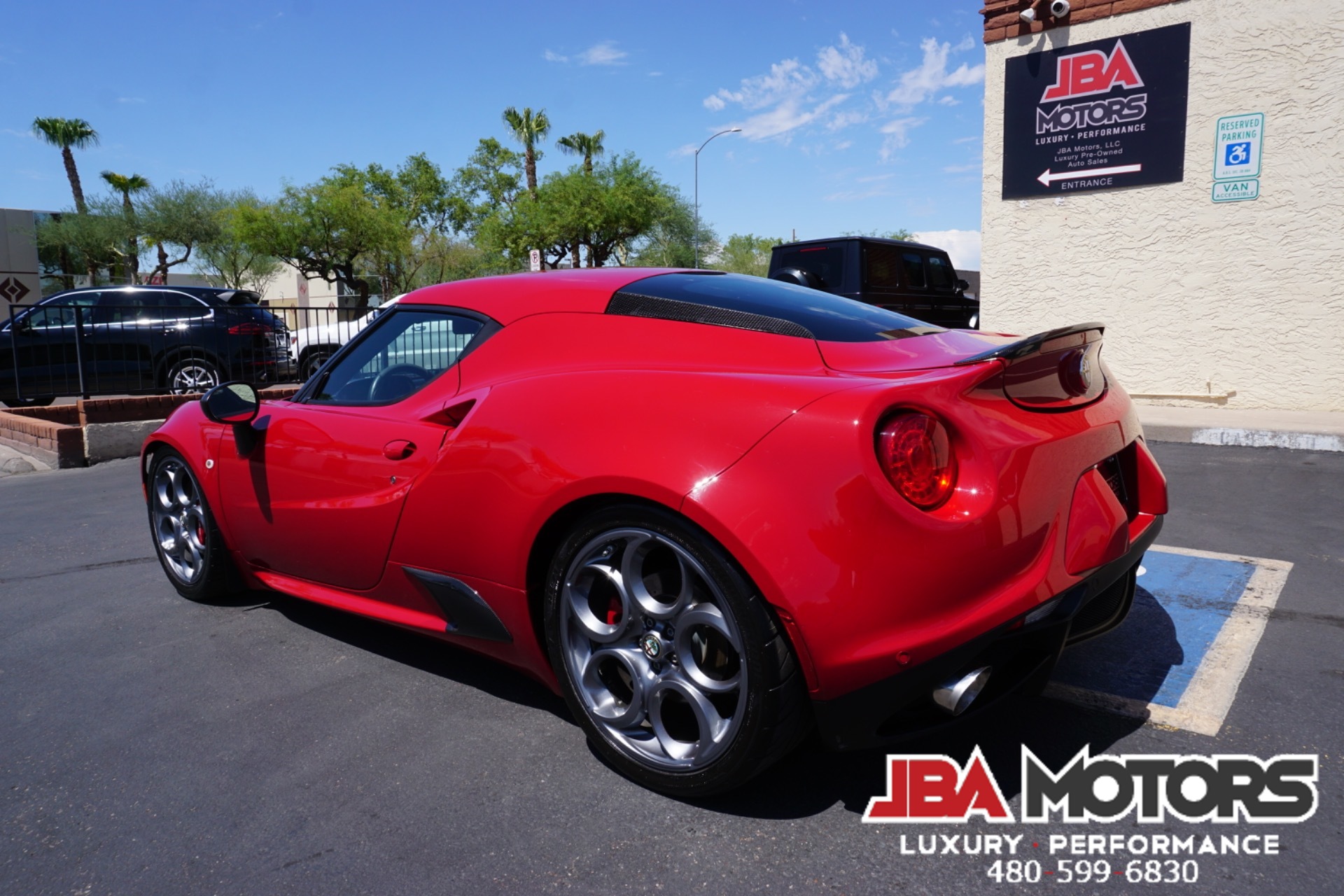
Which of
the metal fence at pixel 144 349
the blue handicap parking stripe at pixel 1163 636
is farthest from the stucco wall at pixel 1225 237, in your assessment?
the metal fence at pixel 144 349

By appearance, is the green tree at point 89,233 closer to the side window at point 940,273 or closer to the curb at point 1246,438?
the side window at point 940,273

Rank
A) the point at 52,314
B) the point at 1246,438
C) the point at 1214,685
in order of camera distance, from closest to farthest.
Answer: the point at 1214,685 → the point at 1246,438 → the point at 52,314

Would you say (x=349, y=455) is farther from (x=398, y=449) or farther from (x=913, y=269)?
(x=913, y=269)

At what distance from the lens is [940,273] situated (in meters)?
11.8

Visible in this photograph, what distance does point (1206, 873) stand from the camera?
6.30ft

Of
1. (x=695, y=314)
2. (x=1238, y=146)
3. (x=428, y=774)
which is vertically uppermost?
(x=1238, y=146)

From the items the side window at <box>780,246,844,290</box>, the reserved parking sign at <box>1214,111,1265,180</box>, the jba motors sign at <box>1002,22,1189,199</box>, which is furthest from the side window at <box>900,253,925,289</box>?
the reserved parking sign at <box>1214,111,1265,180</box>

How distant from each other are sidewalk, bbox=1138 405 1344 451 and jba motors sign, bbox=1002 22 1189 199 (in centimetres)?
275

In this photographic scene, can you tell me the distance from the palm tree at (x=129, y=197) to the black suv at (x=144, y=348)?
3791 cm

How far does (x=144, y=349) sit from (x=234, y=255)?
1562 inches

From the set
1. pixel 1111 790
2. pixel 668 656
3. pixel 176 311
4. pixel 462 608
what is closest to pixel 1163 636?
pixel 1111 790

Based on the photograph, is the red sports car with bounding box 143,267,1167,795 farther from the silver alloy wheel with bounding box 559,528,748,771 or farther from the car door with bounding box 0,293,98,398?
the car door with bounding box 0,293,98,398

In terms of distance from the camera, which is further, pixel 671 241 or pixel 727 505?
pixel 671 241

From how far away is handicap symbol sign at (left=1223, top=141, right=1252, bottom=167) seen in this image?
9.48 meters
